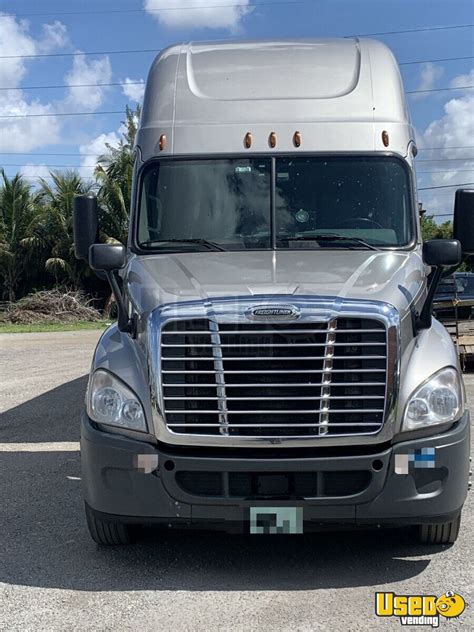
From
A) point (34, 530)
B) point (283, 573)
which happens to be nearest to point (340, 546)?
point (283, 573)

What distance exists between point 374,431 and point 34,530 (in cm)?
258

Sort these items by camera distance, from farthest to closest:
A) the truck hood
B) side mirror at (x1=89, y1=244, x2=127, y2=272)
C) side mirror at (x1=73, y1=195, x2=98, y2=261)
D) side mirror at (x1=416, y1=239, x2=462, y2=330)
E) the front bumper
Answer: side mirror at (x1=73, y1=195, x2=98, y2=261)
side mirror at (x1=89, y1=244, x2=127, y2=272)
side mirror at (x1=416, y1=239, x2=462, y2=330)
the truck hood
the front bumper

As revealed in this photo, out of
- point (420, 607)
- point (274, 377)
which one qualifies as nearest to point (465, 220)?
point (274, 377)

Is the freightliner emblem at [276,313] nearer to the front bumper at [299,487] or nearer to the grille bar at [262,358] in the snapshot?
the grille bar at [262,358]

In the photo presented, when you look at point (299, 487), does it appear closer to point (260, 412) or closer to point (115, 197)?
point (260, 412)

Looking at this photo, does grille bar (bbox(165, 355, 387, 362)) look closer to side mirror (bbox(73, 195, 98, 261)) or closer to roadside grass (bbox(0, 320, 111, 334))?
side mirror (bbox(73, 195, 98, 261))

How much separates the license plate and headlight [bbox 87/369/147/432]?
793 millimetres

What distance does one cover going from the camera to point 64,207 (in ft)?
106

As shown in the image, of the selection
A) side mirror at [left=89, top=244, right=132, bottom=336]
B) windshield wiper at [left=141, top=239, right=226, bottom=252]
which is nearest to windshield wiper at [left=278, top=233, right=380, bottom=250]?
Answer: windshield wiper at [left=141, top=239, right=226, bottom=252]

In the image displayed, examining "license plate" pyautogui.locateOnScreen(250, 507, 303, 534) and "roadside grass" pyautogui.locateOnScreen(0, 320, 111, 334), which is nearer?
"license plate" pyautogui.locateOnScreen(250, 507, 303, 534)

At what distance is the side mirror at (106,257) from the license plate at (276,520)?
75.5 inches

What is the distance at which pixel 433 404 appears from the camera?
4.17 m

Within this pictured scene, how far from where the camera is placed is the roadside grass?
2639cm

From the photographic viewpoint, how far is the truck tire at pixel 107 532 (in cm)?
457
